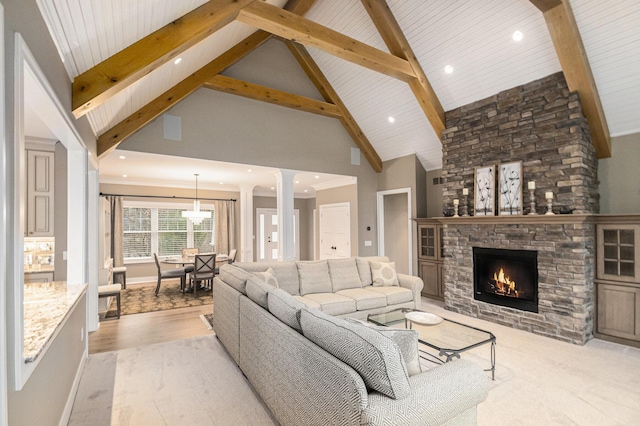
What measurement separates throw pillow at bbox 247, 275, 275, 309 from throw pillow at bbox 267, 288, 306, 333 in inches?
4.3

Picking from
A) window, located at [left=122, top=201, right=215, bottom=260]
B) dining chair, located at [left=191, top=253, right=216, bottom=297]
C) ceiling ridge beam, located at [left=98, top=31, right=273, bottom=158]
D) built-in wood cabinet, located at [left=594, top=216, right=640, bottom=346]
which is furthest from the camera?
window, located at [left=122, top=201, right=215, bottom=260]

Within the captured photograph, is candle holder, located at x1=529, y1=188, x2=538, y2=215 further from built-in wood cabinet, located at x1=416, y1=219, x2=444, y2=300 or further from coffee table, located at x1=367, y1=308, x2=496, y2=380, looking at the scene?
coffee table, located at x1=367, y1=308, x2=496, y2=380

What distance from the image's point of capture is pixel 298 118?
6164 mm

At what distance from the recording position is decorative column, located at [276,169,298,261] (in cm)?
602

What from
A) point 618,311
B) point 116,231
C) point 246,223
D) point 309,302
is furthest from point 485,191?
point 116,231

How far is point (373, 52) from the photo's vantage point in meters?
4.27

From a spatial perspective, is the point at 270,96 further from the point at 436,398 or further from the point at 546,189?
the point at 436,398

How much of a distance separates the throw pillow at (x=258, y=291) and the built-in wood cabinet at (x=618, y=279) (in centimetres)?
414

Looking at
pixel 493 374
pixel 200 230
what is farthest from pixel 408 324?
pixel 200 230

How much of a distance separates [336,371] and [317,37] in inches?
145

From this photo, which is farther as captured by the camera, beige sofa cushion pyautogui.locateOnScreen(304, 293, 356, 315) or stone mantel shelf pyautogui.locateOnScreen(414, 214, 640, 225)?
beige sofa cushion pyautogui.locateOnScreen(304, 293, 356, 315)

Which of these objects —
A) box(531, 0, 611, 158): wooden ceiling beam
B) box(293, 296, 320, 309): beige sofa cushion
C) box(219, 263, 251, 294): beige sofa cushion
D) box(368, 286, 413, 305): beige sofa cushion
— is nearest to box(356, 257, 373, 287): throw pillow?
box(368, 286, 413, 305): beige sofa cushion

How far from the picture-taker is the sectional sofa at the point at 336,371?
144cm

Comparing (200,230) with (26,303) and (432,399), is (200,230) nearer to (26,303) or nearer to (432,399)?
(26,303)
